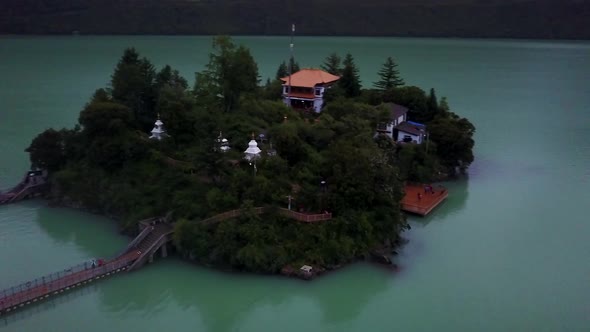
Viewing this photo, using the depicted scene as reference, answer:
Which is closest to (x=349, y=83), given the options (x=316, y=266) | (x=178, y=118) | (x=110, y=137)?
(x=178, y=118)

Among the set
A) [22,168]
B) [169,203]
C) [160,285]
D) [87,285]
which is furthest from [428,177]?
[22,168]

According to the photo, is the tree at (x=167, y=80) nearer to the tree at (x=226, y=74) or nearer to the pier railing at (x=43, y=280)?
the tree at (x=226, y=74)

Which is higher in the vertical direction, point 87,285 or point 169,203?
point 169,203

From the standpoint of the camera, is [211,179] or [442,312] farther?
[211,179]

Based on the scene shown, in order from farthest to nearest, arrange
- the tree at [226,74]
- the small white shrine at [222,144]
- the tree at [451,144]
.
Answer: the tree at [451,144]
the tree at [226,74]
the small white shrine at [222,144]

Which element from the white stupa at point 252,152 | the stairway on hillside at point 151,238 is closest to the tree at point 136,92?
the white stupa at point 252,152

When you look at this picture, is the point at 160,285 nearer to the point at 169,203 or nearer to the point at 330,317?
the point at 169,203
